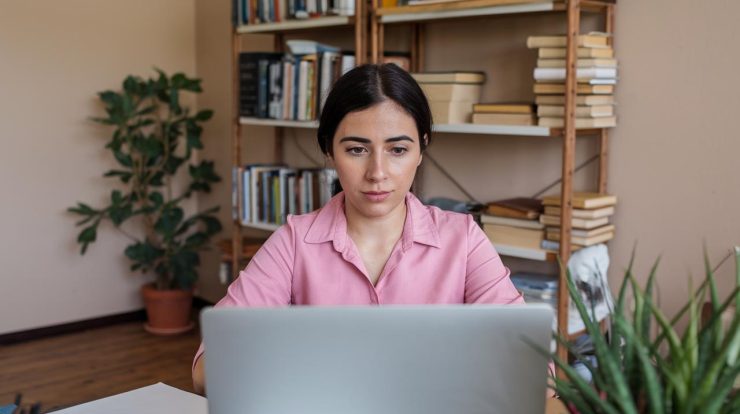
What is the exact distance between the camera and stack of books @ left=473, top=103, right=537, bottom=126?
111 inches

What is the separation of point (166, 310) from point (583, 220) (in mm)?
2532

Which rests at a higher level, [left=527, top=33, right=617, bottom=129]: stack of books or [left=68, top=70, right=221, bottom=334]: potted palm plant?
[left=527, top=33, right=617, bottom=129]: stack of books

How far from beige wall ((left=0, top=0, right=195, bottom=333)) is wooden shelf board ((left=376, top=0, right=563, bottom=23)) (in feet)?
6.32

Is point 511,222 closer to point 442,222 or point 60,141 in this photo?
point 442,222

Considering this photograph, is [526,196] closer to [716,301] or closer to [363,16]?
[363,16]

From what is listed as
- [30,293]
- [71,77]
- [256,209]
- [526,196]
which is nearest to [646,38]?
[526,196]

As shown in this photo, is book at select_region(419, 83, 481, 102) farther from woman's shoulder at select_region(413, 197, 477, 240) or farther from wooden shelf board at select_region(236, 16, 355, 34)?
woman's shoulder at select_region(413, 197, 477, 240)

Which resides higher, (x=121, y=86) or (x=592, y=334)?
(x=121, y=86)

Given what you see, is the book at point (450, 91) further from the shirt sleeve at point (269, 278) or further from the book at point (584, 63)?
the shirt sleeve at point (269, 278)

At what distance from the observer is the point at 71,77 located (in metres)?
4.43

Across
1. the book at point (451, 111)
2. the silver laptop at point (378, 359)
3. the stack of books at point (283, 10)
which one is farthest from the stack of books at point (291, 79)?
the silver laptop at point (378, 359)

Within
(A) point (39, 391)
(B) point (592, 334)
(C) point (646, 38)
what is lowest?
(A) point (39, 391)

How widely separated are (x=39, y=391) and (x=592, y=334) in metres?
3.21

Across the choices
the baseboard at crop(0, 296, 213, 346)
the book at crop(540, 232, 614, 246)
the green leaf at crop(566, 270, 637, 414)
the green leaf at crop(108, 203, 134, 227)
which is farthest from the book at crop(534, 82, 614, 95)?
the baseboard at crop(0, 296, 213, 346)
